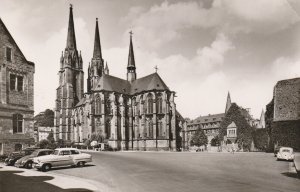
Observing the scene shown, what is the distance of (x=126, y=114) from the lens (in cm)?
6900

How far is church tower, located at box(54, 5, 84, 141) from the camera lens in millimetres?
78812

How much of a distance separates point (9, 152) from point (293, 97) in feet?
110

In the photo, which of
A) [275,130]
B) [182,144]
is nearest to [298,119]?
[275,130]

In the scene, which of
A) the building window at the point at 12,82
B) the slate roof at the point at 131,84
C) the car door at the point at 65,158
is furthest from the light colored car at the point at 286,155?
the slate roof at the point at 131,84

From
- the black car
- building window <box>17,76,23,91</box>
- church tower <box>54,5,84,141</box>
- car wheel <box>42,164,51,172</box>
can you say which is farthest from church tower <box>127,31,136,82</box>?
car wheel <box>42,164,51,172</box>

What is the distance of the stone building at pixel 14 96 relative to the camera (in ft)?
80.2

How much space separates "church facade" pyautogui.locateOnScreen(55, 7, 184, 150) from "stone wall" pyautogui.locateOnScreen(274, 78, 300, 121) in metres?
26.9

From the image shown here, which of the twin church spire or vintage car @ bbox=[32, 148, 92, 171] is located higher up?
the twin church spire

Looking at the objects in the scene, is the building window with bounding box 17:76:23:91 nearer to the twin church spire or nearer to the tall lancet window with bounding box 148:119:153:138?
the tall lancet window with bounding box 148:119:153:138

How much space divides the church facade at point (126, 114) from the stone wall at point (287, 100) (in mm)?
26897

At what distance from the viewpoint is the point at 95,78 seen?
83312mm

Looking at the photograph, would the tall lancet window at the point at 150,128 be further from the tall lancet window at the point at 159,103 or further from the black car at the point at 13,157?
the black car at the point at 13,157

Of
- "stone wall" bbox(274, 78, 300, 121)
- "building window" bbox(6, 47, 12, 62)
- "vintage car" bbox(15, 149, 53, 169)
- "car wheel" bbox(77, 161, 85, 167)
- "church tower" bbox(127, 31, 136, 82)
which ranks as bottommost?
"car wheel" bbox(77, 161, 85, 167)

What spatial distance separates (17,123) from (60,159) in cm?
783
